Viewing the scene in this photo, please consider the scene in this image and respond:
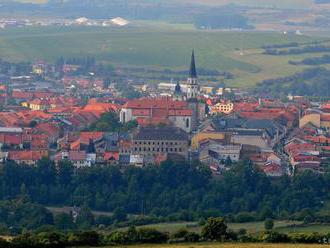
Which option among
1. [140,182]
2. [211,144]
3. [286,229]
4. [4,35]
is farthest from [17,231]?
[4,35]

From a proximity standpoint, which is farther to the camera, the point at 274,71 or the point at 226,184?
the point at 274,71

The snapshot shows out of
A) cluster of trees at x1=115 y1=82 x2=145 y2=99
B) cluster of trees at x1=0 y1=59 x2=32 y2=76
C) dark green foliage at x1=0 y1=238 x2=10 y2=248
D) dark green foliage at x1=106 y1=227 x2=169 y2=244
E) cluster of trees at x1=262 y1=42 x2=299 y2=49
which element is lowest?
dark green foliage at x1=106 y1=227 x2=169 y2=244

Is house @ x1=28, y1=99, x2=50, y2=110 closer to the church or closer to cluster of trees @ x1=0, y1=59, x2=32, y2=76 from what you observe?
the church

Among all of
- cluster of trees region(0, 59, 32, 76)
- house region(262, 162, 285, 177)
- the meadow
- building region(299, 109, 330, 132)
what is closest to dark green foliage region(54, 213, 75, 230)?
the meadow

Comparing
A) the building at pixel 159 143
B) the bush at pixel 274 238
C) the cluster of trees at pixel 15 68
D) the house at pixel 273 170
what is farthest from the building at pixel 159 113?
the bush at pixel 274 238

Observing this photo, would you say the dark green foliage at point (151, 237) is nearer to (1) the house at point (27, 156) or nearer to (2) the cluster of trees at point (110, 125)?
(1) the house at point (27, 156)

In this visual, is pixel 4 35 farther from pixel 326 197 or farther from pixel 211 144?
pixel 326 197

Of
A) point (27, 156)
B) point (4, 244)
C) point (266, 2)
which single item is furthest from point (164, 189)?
point (266, 2)
